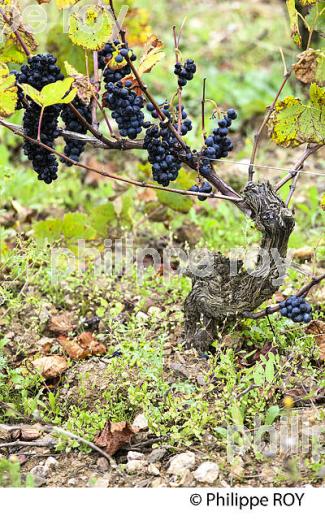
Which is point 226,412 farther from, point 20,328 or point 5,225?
point 5,225

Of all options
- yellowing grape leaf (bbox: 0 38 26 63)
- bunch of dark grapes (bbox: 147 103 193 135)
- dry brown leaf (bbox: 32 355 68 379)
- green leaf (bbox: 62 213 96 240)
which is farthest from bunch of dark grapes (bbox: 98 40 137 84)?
dry brown leaf (bbox: 32 355 68 379)

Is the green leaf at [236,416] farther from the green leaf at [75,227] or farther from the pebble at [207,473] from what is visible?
the green leaf at [75,227]

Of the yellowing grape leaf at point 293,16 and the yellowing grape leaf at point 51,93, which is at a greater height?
the yellowing grape leaf at point 293,16

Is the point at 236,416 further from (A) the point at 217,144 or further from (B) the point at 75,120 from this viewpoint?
(B) the point at 75,120

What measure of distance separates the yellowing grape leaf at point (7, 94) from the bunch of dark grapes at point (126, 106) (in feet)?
0.97

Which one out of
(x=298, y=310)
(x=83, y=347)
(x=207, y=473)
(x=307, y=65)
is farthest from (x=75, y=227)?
(x=207, y=473)

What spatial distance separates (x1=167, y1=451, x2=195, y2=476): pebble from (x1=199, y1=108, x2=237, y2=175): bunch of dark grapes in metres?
0.89

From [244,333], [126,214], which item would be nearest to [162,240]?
[126,214]

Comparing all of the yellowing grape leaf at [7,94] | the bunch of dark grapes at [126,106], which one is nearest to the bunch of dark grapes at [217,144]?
the bunch of dark grapes at [126,106]

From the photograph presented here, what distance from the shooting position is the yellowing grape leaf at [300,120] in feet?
Answer: 7.45

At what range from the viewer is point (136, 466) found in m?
2.13

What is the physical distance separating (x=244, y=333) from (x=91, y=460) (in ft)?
2.36

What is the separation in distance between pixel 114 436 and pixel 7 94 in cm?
107

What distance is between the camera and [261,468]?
2.08m
